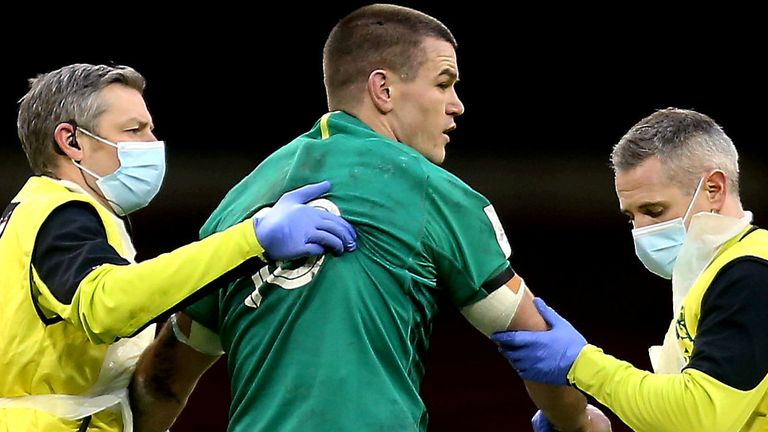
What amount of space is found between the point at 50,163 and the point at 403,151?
723 millimetres

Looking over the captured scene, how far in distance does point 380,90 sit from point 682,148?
55 cm

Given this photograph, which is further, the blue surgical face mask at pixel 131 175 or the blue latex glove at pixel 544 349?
the blue surgical face mask at pixel 131 175

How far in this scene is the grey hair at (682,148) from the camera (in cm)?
211

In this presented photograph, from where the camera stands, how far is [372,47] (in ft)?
6.64

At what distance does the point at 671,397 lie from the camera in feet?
6.34

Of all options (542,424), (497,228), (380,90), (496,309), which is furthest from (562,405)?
(380,90)

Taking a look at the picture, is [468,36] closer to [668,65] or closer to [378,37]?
[668,65]

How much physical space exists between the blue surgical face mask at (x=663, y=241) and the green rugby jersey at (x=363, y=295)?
375 mm

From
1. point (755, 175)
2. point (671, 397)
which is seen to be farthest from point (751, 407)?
point (755, 175)

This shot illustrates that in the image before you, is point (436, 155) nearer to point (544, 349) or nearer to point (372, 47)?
point (372, 47)

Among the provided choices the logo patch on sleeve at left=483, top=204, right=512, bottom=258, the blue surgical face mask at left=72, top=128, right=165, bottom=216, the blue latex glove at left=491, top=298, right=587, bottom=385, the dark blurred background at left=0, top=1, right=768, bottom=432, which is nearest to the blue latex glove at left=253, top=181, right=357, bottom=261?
the logo patch on sleeve at left=483, top=204, right=512, bottom=258

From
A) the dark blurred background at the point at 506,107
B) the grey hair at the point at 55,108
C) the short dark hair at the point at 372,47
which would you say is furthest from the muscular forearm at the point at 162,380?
the dark blurred background at the point at 506,107

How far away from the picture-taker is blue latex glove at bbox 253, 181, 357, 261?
1.79 metres

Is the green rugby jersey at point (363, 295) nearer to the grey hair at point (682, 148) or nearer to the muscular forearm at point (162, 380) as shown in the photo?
the muscular forearm at point (162, 380)
